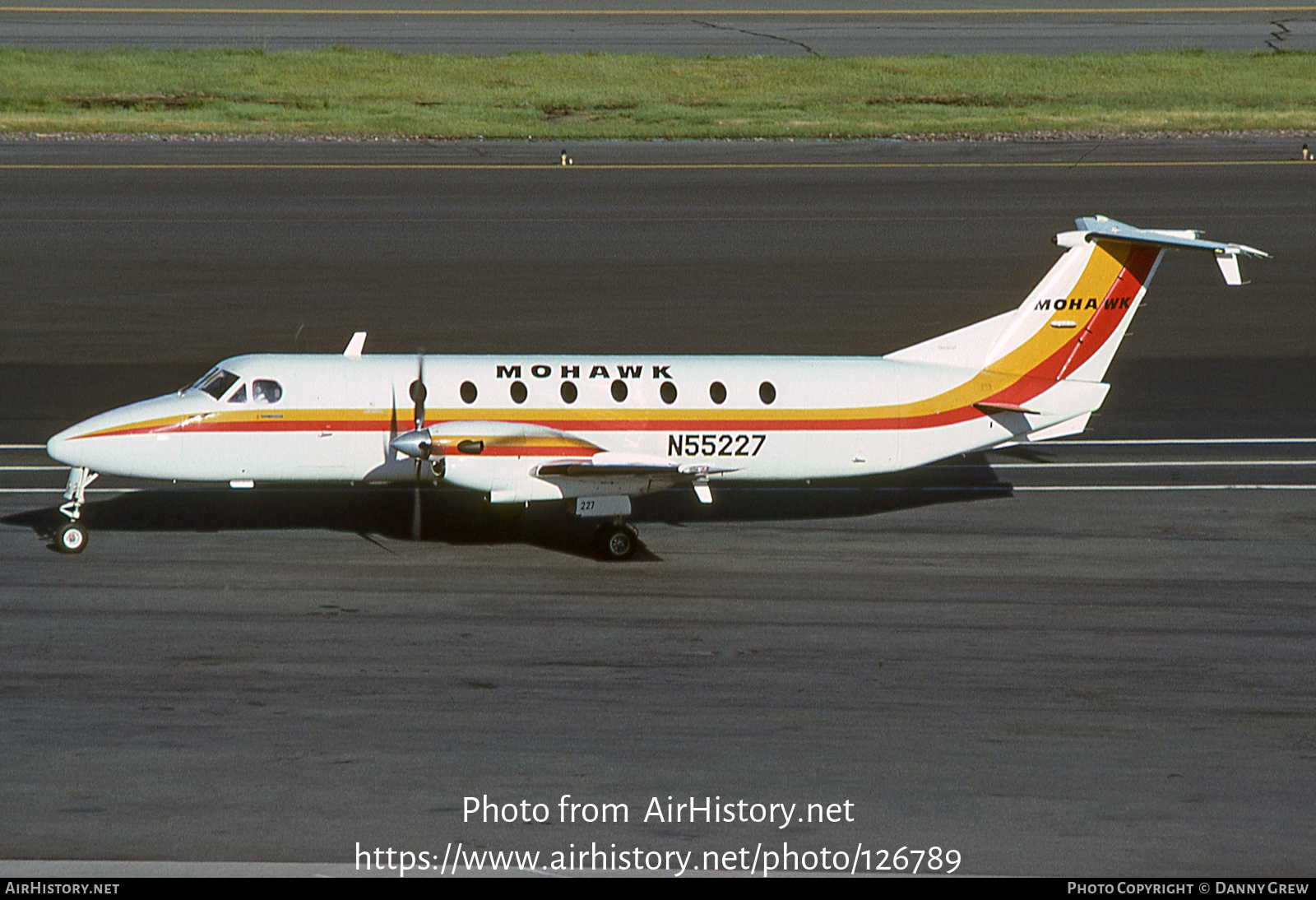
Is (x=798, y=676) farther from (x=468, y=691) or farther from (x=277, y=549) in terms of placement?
(x=277, y=549)

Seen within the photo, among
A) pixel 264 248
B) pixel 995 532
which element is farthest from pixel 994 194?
pixel 995 532

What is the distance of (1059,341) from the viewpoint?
21.6 metres

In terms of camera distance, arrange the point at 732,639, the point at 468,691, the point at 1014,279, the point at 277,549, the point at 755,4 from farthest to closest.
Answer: the point at 755,4, the point at 1014,279, the point at 277,549, the point at 732,639, the point at 468,691

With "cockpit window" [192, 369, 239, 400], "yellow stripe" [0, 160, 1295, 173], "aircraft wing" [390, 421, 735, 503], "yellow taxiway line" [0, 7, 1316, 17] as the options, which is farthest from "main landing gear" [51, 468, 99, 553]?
"yellow taxiway line" [0, 7, 1316, 17]

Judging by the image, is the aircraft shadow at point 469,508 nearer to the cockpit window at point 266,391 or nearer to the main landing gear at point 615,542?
the main landing gear at point 615,542

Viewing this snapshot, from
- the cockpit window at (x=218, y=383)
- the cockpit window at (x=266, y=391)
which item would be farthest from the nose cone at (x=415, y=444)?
the cockpit window at (x=218, y=383)

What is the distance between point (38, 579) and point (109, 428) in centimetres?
Result: 219

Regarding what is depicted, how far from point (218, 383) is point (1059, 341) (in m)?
12.1

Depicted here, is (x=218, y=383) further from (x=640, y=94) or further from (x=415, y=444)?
(x=640, y=94)

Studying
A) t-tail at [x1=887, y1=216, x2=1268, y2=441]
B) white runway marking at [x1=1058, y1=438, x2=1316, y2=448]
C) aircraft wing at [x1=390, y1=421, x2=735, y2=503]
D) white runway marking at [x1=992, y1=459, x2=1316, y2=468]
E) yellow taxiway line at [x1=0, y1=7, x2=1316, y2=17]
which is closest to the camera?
aircraft wing at [x1=390, y1=421, x2=735, y2=503]

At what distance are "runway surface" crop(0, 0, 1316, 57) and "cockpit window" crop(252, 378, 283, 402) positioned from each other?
139ft

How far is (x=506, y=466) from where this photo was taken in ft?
64.6

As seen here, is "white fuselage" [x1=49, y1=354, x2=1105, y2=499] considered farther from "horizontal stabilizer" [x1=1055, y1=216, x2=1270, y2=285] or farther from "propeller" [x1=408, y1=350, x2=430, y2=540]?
"horizontal stabilizer" [x1=1055, y1=216, x2=1270, y2=285]

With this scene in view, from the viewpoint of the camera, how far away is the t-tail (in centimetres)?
2150
